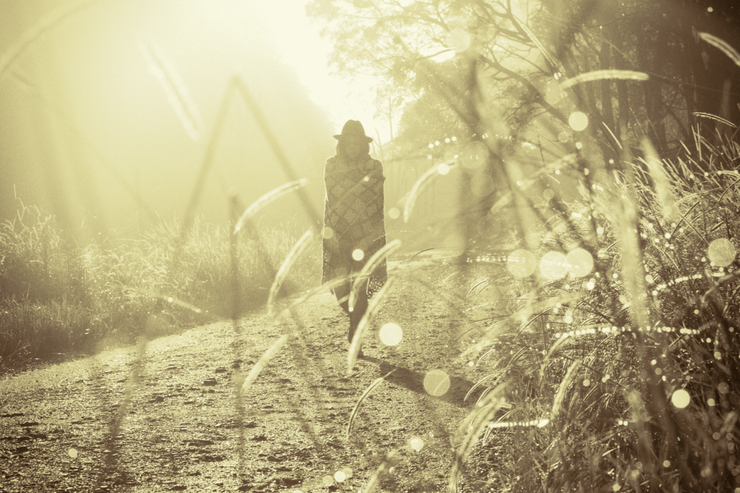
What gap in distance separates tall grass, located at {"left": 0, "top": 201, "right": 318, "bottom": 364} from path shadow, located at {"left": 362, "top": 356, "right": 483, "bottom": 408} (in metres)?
3.59

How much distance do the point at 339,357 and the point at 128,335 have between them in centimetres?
305

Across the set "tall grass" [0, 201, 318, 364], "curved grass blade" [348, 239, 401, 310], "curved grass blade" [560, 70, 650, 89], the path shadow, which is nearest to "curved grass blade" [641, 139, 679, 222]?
"curved grass blade" [560, 70, 650, 89]

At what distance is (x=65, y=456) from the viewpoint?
9.15 ft

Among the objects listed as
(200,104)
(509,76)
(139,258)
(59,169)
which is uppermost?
(200,104)

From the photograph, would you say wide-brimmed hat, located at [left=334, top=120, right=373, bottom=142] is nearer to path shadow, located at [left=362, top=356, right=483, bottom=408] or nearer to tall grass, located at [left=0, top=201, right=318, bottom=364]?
path shadow, located at [left=362, top=356, right=483, bottom=408]

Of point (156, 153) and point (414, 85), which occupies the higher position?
point (156, 153)

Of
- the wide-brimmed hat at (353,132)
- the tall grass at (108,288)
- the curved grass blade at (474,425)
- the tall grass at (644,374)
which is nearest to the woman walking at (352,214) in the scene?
the wide-brimmed hat at (353,132)

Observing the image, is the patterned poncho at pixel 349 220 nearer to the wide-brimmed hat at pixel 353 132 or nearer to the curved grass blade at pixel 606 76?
the wide-brimmed hat at pixel 353 132

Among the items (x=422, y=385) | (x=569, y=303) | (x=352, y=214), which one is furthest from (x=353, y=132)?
(x=569, y=303)

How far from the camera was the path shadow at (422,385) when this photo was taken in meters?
3.39

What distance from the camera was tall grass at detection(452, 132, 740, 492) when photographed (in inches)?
65.0

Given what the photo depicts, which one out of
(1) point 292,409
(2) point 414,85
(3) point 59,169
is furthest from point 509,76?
(3) point 59,169

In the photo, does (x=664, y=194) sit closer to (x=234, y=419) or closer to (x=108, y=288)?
(x=234, y=419)

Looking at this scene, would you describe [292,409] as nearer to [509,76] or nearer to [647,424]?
[647,424]
